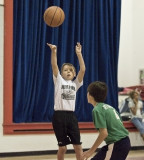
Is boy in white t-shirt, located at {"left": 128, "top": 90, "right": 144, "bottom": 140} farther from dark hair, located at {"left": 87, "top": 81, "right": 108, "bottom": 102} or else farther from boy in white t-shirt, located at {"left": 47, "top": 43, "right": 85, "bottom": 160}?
dark hair, located at {"left": 87, "top": 81, "right": 108, "bottom": 102}

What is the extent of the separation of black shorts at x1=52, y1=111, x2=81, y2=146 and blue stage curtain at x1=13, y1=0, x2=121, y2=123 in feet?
4.89

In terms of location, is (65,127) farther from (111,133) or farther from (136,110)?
(136,110)

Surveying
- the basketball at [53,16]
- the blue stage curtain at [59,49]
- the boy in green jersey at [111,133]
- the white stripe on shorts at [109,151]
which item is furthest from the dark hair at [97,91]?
the blue stage curtain at [59,49]

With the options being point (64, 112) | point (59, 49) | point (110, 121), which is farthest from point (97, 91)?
point (59, 49)

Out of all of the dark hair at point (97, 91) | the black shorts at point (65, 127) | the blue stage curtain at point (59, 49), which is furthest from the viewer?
the blue stage curtain at point (59, 49)

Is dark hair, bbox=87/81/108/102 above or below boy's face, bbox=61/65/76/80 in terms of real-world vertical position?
below

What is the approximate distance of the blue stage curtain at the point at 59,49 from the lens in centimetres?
525

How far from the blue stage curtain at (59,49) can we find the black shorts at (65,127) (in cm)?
149

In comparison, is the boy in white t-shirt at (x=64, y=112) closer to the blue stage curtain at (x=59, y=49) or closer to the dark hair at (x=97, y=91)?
the dark hair at (x=97, y=91)

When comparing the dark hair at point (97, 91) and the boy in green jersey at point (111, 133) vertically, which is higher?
the dark hair at point (97, 91)

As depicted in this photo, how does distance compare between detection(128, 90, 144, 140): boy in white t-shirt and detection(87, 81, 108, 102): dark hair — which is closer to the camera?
detection(87, 81, 108, 102): dark hair

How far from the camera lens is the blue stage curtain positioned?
17.2 ft

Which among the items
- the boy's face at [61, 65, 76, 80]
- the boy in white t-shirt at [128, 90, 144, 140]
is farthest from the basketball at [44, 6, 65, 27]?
the boy in white t-shirt at [128, 90, 144, 140]

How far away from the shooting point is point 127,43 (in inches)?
298
